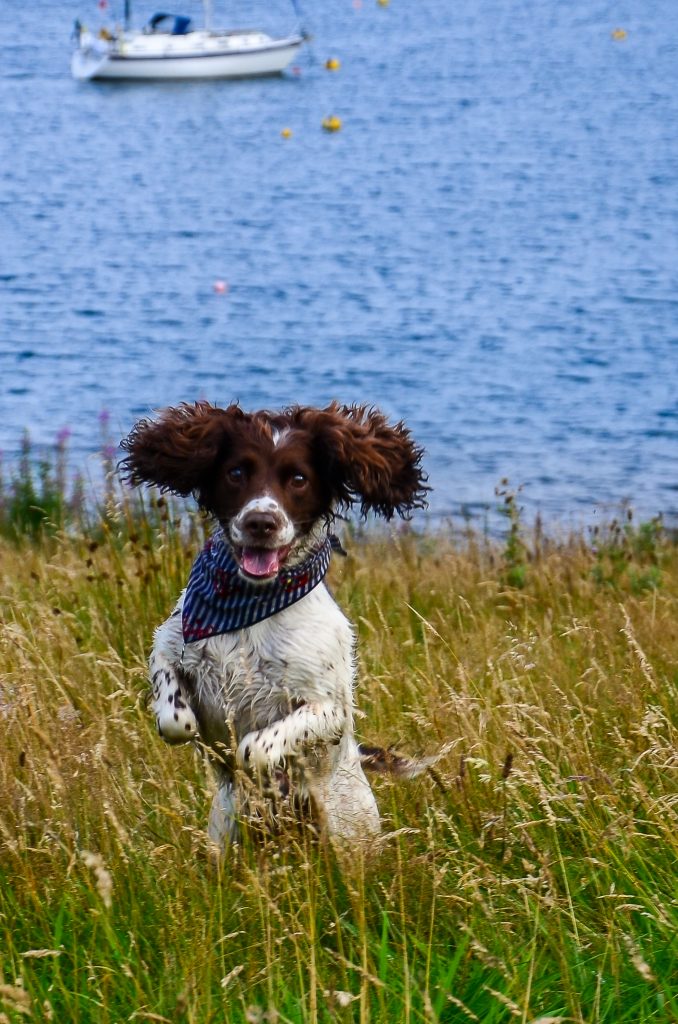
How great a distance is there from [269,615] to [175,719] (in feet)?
1.08

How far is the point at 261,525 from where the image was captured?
332 cm

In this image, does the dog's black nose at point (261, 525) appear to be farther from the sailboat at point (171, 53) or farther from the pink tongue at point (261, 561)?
the sailboat at point (171, 53)

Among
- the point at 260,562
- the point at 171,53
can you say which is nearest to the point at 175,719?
the point at 260,562

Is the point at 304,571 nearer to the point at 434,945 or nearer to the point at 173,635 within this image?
the point at 173,635

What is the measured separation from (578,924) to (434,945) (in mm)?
331

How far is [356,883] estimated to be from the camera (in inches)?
123

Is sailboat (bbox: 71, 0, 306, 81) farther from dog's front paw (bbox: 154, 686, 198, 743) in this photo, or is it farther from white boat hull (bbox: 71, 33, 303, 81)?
dog's front paw (bbox: 154, 686, 198, 743)

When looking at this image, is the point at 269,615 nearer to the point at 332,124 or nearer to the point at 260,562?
the point at 260,562

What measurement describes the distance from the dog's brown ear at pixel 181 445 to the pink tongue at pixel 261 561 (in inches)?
11.4

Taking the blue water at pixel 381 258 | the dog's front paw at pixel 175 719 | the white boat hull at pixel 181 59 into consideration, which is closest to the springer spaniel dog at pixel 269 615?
the dog's front paw at pixel 175 719

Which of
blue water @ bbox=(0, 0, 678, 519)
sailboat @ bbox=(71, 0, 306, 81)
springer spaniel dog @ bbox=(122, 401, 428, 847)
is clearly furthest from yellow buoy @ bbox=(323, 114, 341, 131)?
springer spaniel dog @ bbox=(122, 401, 428, 847)

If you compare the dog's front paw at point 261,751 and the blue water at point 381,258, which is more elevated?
the blue water at point 381,258

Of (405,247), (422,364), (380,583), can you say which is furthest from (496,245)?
(380,583)

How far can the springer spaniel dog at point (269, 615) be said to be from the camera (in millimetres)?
3445
